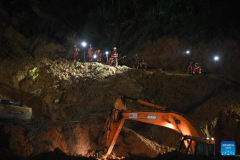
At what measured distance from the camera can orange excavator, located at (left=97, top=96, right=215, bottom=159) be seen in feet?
22.9

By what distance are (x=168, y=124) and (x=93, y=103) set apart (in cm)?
718

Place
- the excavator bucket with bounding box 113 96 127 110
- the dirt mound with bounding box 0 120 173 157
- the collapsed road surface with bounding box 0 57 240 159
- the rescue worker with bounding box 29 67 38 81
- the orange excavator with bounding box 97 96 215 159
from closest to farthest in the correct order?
the orange excavator with bounding box 97 96 215 159, the excavator bucket with bounding box 113 96 127 110, the dirt mound with bounding box 0 120 173 157, the collapsed road surface with bounding box 0 57 240 159, the rescue worker with bounding box 29 67 38 81

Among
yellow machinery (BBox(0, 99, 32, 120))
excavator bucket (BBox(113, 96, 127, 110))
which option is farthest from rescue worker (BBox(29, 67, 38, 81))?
excavator bucket (BBox(113, 96, 127, 110))

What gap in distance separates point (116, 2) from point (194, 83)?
1879 centimetres

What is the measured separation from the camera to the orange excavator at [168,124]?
697 centimetres

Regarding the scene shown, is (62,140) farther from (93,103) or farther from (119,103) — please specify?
(93,103)

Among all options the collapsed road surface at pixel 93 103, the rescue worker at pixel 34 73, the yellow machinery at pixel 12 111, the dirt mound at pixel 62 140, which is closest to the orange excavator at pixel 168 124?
the dirt mound at pixel 62 140

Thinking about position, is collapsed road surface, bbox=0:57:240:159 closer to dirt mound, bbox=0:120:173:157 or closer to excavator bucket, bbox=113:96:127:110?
dirt mound, bbox=0:120:173:157

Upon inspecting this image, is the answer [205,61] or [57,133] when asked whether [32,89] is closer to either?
[57,133]

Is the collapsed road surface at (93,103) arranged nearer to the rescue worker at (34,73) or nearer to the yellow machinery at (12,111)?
the rescue worker at (34,73)

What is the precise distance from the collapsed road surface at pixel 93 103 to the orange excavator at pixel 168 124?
2.45 meters

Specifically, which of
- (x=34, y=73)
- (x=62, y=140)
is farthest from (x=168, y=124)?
(x=34, y=73)

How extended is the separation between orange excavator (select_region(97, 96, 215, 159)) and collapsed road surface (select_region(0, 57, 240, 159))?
245cm

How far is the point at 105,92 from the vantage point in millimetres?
15742
